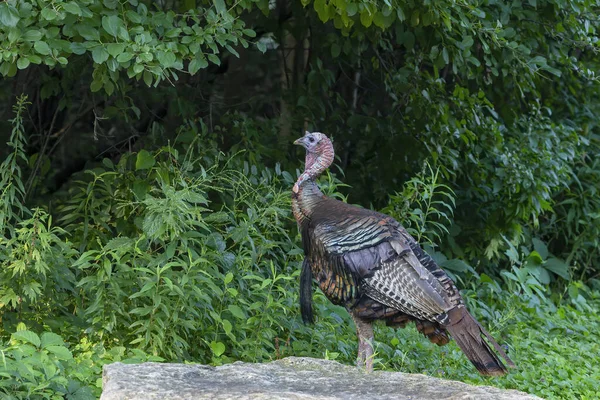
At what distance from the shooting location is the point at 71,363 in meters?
4.96

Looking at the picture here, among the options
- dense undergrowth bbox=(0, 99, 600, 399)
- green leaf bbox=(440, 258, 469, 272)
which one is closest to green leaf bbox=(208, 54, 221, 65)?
dense undergrowth bbox=(0, 99, 600, 399)

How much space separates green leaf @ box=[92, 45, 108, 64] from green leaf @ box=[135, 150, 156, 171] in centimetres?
142

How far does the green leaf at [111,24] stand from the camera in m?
5.45

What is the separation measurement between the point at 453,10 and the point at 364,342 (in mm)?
2696

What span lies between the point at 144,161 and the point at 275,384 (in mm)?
2926

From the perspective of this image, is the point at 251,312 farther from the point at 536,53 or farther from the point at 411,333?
the point at 536,53

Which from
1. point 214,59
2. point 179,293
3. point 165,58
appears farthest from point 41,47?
point 179,293

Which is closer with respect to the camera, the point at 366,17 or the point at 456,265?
the point at 366,17

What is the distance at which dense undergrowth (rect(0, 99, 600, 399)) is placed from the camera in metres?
5.33

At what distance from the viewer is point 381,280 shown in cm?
525

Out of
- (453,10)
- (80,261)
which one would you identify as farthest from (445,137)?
(80,261)

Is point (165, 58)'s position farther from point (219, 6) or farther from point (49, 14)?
point (49, 14)

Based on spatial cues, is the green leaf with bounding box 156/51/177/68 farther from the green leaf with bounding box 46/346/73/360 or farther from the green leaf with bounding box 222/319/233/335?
the green leaf with bounding box 46/346/73/360

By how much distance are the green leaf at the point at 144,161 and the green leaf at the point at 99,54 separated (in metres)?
1.42
